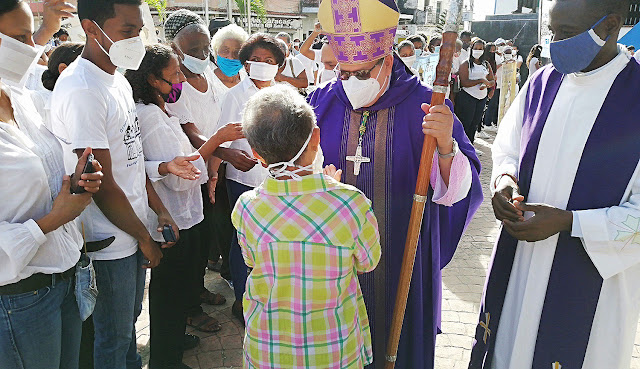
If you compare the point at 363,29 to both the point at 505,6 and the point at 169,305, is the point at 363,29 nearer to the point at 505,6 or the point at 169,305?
the point at 169,305

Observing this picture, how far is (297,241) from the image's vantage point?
1.65 m

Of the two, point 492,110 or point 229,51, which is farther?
point 492,110

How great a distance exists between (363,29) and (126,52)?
3.71 feet

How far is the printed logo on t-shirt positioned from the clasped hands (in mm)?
1739

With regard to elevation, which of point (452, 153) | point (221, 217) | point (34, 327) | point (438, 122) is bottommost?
point (221, 217)

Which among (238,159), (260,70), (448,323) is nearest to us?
(238,159)

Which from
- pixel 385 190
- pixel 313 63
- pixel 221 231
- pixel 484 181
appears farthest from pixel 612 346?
pixel 313 63

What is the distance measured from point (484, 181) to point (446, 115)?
640 cm

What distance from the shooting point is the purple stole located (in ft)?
6.37

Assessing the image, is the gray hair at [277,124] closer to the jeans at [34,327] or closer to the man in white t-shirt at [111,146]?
the man in white t-shirt at [111,146]

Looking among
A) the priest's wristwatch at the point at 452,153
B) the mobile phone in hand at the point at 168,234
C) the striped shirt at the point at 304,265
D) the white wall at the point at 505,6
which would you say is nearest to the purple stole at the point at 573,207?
the priest's wristwatch at the point at 452,153

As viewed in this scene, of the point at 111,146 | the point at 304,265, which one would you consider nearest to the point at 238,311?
the point at 111,146

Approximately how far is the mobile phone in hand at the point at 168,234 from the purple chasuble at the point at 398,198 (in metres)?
0.94

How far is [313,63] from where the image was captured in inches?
340
